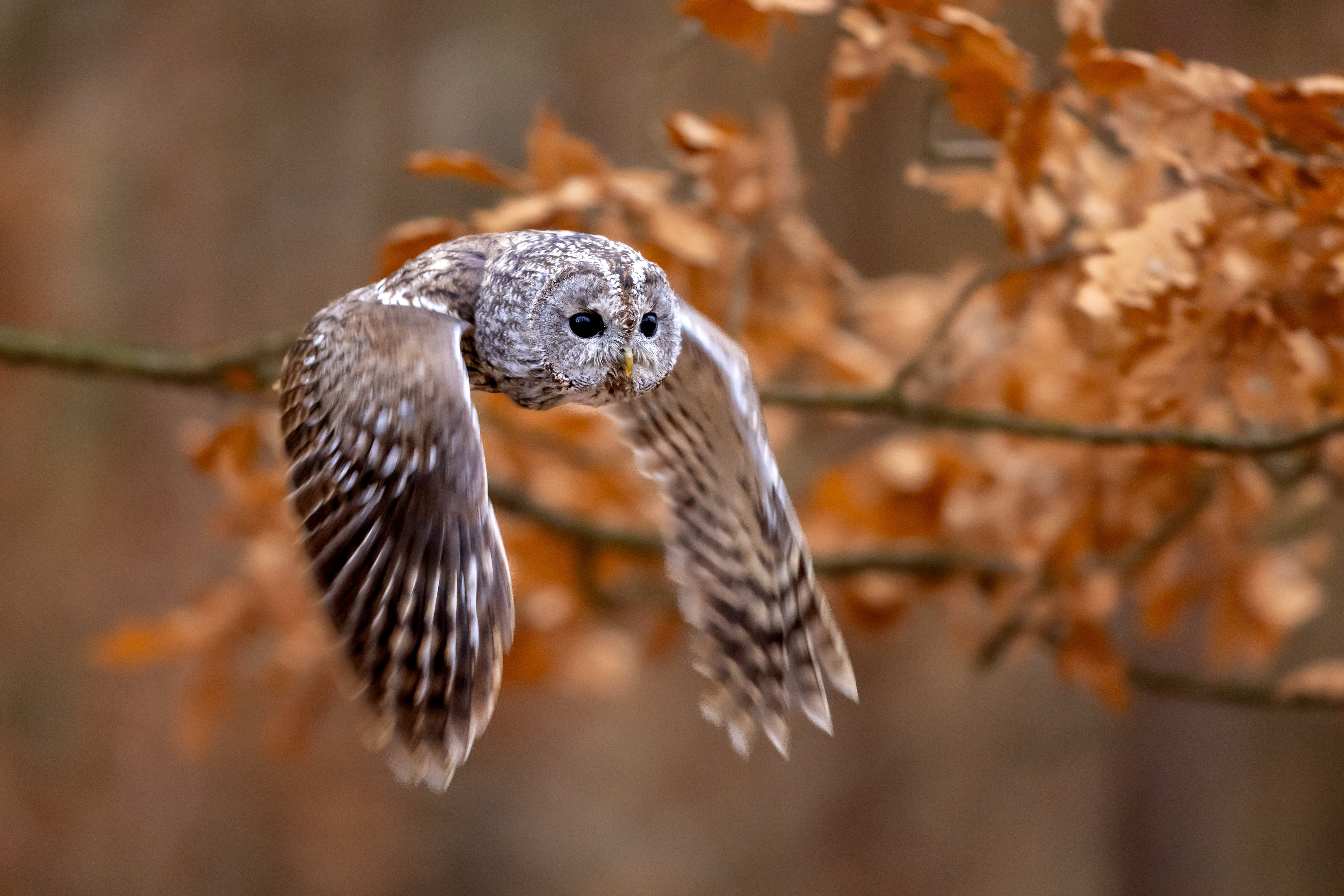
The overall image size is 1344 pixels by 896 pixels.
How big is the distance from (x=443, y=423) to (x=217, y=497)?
252cm

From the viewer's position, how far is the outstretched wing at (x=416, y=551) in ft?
2.02

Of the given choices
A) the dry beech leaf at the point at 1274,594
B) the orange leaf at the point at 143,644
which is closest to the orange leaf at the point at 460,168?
the orange leaf at the point at 143,644

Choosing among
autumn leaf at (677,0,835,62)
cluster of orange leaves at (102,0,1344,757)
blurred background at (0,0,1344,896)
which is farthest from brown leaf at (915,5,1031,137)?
blurred background at (0,0,1344,896)

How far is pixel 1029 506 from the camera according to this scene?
1.49m

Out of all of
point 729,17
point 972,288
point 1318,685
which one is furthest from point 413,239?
point 1318,685

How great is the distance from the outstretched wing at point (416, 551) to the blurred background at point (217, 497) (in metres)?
2.04

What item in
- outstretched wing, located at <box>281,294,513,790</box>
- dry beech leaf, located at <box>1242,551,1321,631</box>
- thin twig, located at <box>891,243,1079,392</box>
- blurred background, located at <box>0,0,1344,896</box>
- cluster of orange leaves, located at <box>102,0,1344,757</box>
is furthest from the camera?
blurred background, located at <box>0,0,1344,896</box>

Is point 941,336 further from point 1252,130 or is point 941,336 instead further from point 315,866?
point 315,866

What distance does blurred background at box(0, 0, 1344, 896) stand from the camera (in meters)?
2.73

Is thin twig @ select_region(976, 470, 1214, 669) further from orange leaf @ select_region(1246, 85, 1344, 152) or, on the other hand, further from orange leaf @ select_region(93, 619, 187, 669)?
orange leaf @ select_region(93, 619, 187, 669)

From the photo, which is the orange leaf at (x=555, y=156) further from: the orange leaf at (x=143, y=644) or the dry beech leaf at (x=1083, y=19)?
the orange leaf at (x=143, y=644)

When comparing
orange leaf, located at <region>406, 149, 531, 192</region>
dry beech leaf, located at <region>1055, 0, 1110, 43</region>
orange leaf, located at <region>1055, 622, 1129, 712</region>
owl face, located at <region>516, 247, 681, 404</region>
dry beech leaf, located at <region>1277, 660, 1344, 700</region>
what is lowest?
dry beech leaf, located at <region>1277, 660, 1344, 700</region>

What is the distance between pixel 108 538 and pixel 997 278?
2.48m

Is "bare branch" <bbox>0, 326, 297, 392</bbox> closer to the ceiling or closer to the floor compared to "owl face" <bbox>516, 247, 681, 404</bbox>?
closer to the floor
